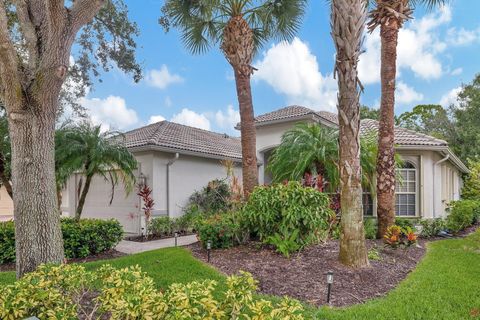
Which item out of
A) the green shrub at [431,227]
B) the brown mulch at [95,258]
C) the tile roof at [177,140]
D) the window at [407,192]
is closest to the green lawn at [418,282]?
the brown mulch at [95,258]

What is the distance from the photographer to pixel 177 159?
14.5 m

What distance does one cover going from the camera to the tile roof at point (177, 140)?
13844 millimetres

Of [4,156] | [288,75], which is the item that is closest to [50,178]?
[4,156]

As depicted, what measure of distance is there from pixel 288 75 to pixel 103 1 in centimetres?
1055

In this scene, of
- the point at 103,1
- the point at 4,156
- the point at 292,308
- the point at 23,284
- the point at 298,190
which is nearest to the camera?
the point at 292,308

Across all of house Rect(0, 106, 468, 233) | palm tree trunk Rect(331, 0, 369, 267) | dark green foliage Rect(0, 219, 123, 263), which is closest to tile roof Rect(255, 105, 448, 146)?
house Rect(0, 106, 468, 233)

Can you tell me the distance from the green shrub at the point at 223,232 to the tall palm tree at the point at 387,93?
492 cm

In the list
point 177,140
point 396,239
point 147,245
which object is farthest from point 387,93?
point 147,245

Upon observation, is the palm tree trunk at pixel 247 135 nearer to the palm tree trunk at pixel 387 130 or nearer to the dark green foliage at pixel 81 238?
the palm tree trunk at pixel 387 130

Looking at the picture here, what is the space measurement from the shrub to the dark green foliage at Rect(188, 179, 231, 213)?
35.9 feet

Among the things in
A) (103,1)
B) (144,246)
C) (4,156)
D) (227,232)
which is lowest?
(144,246)

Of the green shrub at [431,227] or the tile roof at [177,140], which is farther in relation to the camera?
the tile roof at [177,140]

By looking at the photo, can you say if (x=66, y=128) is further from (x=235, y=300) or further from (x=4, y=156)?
(x=235, y=300)

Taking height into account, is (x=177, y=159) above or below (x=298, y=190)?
above
